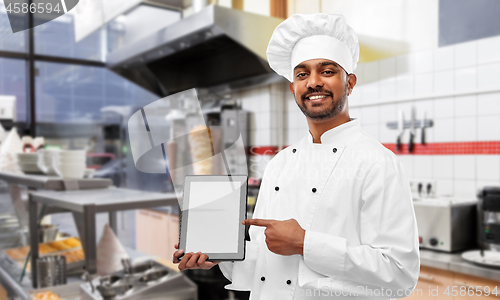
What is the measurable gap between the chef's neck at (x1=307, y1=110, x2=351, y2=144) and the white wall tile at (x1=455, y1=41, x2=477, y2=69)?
4.45 feet

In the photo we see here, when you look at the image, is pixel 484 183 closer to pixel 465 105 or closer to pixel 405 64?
pixel 465 105

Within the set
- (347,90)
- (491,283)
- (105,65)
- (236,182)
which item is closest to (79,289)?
(236,182)

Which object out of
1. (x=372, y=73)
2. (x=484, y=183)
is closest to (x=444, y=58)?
(x=372, y=73)

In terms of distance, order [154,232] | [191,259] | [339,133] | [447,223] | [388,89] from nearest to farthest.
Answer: [191,259] < [339,133] < [154,232] < [447,223] < [388,89]

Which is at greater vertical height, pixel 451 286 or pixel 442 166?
pixel 442 166

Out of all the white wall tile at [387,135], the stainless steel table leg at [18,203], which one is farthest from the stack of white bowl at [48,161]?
the white wall tile at [387,135]

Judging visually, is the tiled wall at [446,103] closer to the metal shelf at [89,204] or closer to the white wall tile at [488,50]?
the white wall tile at [488,50]

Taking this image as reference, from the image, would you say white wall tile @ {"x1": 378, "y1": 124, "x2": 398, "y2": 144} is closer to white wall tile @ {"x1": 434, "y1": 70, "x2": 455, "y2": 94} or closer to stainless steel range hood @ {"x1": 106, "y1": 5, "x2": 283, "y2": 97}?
white wall tile @ {"x1": 434, "y1": 70, "x2": 455, "y2": 94}

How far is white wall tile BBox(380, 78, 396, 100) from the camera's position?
1985mm

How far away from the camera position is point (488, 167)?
1.71 meters

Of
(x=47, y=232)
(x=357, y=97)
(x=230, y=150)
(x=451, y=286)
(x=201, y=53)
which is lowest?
(x=451, y=286)

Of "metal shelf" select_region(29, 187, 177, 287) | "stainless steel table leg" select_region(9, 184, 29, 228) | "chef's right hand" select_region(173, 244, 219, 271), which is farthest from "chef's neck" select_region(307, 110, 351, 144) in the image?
"stainless steel table leg" select_region(9, 184, 29, 228)

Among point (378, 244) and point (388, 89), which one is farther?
point (388, 89)

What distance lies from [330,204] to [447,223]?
1.18 metres
